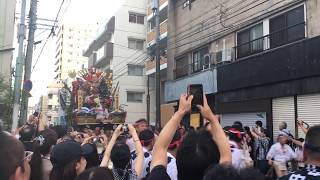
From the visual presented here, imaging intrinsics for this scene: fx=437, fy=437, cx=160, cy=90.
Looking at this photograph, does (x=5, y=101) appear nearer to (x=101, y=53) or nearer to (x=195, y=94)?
(x=195, y=94)

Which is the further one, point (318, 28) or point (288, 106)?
point (288, 106)

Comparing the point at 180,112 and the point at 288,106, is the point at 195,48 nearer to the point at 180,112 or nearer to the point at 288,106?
the point at 288,106

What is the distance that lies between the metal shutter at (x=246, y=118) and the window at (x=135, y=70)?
23.4m

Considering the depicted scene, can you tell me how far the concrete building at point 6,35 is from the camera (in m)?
23.5

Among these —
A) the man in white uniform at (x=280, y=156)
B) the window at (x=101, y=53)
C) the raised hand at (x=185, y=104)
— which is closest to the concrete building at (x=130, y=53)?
the window at (x=101, y=53)

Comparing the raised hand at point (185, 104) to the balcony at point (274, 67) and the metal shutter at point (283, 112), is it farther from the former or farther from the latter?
the metal shutter at point (283, 112)

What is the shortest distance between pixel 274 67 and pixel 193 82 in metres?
6.71

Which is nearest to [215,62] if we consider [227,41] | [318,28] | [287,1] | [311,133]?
[227,41]

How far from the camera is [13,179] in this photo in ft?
7.99

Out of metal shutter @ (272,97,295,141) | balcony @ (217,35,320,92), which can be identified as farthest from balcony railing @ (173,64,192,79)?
metal shutter @ (272,97,295,141)

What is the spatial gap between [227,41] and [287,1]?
449 centimetres

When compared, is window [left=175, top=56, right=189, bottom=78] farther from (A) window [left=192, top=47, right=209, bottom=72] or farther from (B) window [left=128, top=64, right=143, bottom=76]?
(B) window [left=128, top=64, right=143, bottom=76]

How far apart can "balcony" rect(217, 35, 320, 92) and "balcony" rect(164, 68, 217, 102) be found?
709 mm

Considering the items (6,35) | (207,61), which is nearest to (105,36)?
(6,35)
